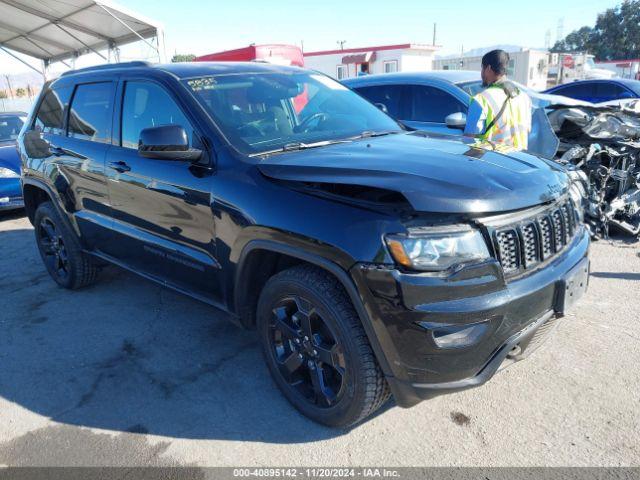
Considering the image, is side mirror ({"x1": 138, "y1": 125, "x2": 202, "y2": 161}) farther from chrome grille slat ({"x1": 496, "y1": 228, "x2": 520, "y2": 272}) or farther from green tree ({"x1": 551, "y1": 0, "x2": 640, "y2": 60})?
green tree ({"x1": 551, "y1": 0, "x2": 640, "y2": 60})

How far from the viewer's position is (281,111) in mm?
3414

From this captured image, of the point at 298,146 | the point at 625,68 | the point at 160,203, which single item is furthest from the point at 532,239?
the point at 625,68

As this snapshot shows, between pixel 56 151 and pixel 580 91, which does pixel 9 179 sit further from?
pixel 580 91

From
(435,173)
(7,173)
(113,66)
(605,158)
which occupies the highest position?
(113,66)

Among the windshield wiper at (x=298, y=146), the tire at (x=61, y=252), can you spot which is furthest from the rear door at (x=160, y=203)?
the tire at (x=61, y=252)

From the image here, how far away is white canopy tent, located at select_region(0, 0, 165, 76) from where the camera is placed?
12.8 meters

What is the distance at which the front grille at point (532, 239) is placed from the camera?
2.33 m

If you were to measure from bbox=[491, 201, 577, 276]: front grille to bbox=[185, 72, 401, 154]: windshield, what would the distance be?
136 centimetres

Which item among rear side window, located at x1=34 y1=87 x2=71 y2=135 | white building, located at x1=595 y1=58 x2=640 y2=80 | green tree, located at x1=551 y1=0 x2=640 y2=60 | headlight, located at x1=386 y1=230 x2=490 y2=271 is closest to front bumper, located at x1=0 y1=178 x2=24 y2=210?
rear side window, located at x1=34 y1=87 x2=71 y2=135

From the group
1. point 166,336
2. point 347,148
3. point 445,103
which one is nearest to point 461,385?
point 347,148

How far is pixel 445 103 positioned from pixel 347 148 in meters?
3.78

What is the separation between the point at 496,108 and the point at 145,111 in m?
2.90

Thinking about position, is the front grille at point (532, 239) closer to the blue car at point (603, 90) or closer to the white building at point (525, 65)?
the blue car at point (603, 90)

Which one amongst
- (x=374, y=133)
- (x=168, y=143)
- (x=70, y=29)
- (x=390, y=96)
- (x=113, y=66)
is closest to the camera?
(x=168, y=143)
